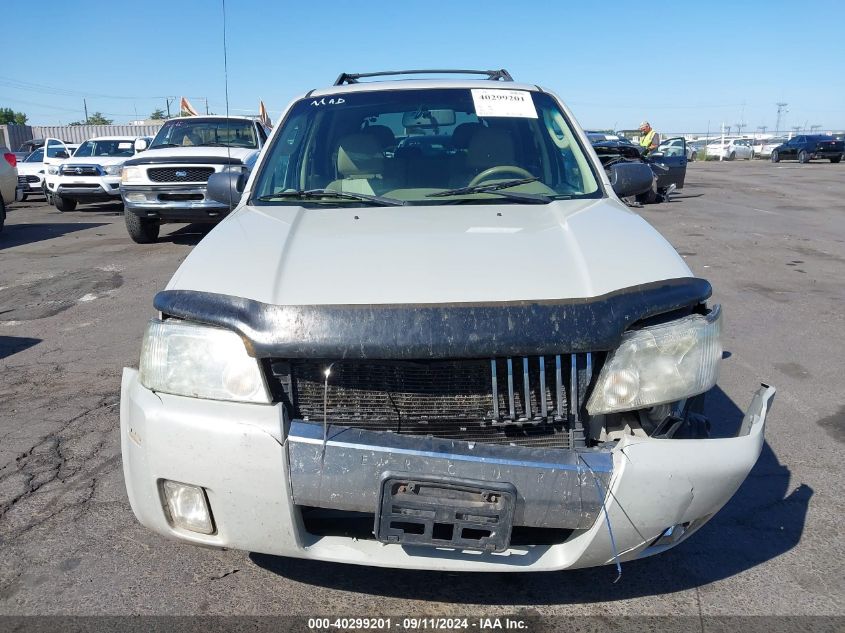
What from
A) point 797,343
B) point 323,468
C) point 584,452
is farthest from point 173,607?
point 797,343

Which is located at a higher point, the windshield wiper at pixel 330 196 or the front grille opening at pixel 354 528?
the windshield wiper at pixel 330 196

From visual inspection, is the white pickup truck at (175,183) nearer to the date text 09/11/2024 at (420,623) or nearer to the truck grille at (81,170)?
the truck grille at (81,170)

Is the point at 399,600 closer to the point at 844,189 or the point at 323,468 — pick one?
the point at 323,468

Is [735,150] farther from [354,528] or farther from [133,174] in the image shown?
[354,528]

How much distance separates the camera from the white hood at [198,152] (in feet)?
34.7

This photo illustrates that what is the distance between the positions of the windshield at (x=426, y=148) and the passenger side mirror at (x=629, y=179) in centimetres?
30

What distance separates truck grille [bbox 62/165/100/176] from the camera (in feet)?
52.7

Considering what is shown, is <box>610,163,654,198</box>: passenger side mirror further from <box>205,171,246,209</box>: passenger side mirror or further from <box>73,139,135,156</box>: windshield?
<box>73,139,135,156</box>: windshield

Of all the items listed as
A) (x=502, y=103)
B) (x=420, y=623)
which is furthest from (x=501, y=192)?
(x=420, y=623)

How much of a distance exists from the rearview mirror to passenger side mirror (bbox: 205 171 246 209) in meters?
0.93

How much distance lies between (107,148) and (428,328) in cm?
1702

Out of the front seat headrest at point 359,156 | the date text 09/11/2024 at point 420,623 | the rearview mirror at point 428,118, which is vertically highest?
the rearview mirror at point 428,118

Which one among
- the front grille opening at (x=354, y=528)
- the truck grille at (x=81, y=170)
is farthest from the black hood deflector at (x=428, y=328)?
the truck grille at (x=81, y=170)

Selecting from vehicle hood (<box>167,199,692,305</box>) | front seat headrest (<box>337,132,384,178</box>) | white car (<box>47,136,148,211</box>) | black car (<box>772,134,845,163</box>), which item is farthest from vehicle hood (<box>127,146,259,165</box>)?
black car (<box>772,134,845,163</box>)
